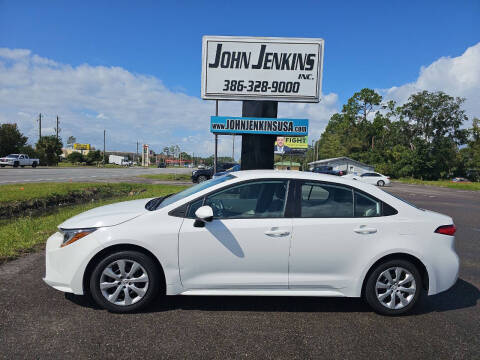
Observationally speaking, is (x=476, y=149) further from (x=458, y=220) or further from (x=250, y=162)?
(x=250, y=162)

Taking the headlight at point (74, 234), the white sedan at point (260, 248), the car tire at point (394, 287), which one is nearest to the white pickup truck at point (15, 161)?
the white sedan at point (260, 248)

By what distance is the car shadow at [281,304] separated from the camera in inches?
141

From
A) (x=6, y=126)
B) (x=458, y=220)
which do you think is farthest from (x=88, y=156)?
(x=458, y=220)

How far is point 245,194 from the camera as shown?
3.56 m

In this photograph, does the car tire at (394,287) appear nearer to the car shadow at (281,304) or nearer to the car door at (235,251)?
the car shadow at (281,304)

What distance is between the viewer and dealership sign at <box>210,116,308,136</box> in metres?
10.4

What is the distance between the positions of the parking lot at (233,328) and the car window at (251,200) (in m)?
1.08

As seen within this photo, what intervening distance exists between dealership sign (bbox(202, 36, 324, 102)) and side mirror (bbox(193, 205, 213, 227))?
8218mm

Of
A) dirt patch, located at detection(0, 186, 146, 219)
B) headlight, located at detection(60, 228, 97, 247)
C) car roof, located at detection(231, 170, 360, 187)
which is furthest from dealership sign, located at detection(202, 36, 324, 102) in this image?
headlight, located at detection(60, 228, 97, 247)

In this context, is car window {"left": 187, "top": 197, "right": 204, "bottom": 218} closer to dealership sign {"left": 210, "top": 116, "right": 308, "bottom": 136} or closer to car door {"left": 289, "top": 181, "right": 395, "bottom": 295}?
car door {"left": 289, "top": 181, "right": 395, "bottom": 295}

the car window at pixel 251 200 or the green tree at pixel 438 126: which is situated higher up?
the green tree at pixel 438 126

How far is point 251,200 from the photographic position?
142 inches

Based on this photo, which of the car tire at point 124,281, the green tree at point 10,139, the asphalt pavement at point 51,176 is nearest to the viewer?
the car tire at point 124,281

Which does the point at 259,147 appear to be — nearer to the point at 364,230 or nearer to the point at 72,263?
the point at 364,230
